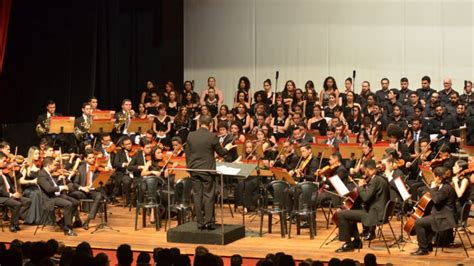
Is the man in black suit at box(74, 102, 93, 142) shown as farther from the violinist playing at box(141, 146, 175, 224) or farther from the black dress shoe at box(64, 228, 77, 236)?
the black dress shoe at box(64, 228, 77, 236)

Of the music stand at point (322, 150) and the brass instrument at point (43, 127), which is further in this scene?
the brass instrument at point (43, 127)

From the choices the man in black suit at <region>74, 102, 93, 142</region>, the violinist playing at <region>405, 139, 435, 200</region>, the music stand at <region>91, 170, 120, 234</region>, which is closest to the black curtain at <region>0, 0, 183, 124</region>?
the man in black suit at <region>74, 102, 93, 142</region>

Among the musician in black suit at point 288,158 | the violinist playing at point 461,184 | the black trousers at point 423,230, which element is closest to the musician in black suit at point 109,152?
the musician in black suit at point 288,158

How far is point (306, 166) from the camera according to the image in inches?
522

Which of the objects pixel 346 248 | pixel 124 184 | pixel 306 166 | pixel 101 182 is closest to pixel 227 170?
pixel 346 248

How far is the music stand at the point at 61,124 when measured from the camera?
50.2 feet

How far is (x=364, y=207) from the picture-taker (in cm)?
1111

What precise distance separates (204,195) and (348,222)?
187 centimetres

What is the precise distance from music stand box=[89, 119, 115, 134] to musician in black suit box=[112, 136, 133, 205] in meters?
1.08

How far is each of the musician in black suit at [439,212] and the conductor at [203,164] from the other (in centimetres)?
262

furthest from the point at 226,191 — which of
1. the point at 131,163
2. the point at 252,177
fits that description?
the point at 131,163

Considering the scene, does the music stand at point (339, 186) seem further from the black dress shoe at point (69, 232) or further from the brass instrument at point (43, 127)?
the brass instrument at point (43, 127)

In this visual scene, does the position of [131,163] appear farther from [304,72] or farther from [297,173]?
[304,72]

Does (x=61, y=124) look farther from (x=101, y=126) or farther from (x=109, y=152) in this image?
(x=109, y=152)
